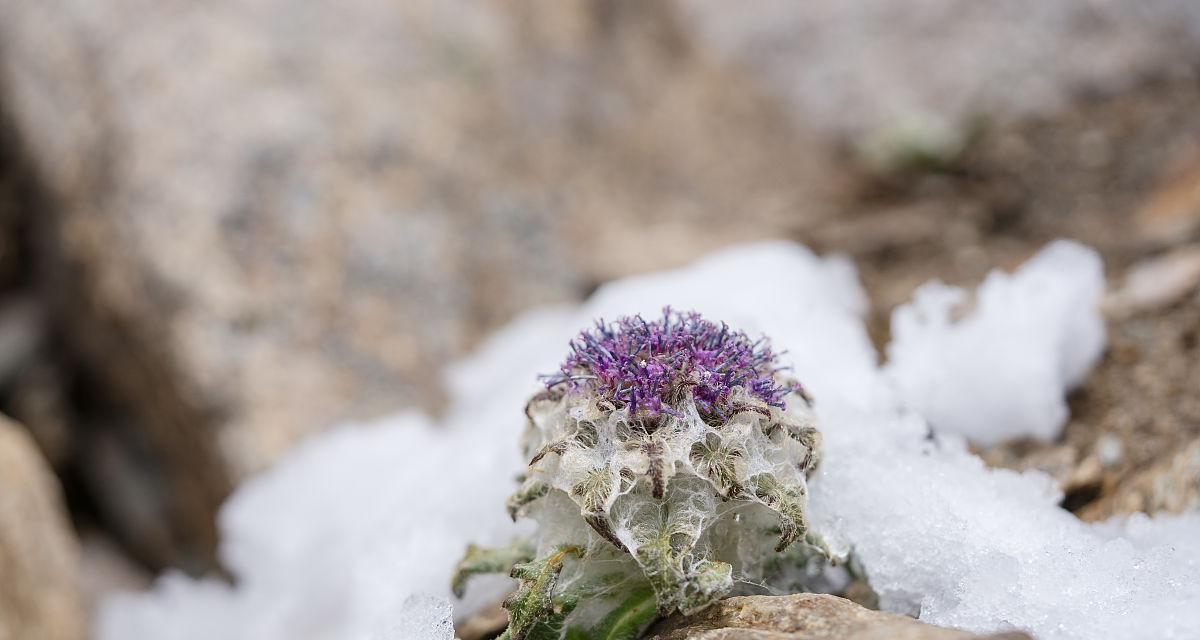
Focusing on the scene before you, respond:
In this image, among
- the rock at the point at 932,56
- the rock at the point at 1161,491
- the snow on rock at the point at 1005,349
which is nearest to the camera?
the rock at the point at 1161,491

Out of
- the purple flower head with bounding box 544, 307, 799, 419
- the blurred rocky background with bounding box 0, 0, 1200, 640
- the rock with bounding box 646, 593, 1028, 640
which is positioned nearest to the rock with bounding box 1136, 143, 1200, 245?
the blurred rocky background with bounding box 0, 0, 1200, 640

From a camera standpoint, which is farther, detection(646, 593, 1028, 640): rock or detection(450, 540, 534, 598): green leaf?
detection(450, 540, 534, 598): green leaf

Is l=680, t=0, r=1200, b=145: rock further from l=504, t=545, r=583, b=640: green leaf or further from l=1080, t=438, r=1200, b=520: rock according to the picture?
l=504, t=545, r=583, b=640: green leaf

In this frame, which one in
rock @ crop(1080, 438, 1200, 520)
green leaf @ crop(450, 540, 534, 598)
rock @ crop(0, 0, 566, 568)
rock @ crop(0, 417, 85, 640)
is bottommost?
green leaf @ crop(450, 540, 534, 598)

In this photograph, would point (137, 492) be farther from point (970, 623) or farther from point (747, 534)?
point (970, 623)

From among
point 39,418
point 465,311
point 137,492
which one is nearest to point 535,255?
point 465,311

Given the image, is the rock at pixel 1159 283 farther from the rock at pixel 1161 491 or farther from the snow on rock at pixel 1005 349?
the rock at pixel 1161 491

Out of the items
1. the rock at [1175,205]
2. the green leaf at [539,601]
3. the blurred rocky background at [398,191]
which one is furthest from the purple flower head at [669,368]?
the rock at [1175,205]
